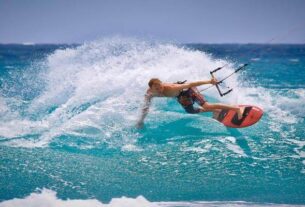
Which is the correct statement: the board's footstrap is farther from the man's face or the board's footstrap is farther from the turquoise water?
the man's face

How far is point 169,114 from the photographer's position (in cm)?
848

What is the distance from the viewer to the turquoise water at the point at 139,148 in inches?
192

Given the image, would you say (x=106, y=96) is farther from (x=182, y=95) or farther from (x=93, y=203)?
(x=93, y=203)

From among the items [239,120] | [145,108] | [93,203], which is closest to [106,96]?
[145,108]

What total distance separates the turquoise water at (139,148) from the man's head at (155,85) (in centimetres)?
111

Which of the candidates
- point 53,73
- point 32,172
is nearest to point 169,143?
point 32,172

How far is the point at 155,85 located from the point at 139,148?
1.27 metres

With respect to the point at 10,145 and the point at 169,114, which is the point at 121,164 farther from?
the point at 169,114

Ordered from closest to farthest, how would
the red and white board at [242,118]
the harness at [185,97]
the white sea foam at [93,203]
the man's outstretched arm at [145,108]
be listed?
the white sea foam at [93,203] → the man's outstretched arm at [145,108] → the harness at [185,97] → the red and white board at [242,118]

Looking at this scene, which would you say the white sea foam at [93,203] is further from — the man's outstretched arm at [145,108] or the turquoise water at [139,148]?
the man's outstretched arm at [145,108]

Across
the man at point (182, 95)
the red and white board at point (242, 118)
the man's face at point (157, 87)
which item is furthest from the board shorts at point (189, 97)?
the red and white board at point (242, 118)

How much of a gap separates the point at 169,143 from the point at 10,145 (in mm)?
3110

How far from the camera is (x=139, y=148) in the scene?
640cm

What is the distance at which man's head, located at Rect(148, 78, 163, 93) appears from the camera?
20.7 feet
